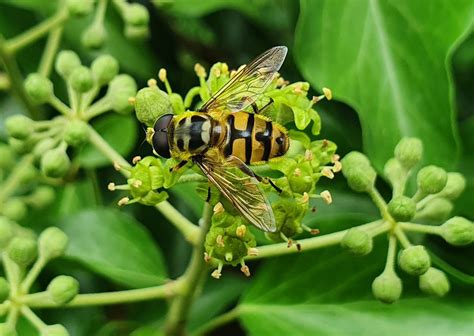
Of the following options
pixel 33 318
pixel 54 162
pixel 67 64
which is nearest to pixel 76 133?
pixel 54 162

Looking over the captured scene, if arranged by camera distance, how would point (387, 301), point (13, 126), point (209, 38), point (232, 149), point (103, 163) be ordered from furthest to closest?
1. point (209, 38)
2. point (103, 163)
3. point (13, 126)
4. point (387, 301)
5. point (232, 149)

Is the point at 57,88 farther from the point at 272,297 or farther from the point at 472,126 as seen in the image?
the point at 472,126

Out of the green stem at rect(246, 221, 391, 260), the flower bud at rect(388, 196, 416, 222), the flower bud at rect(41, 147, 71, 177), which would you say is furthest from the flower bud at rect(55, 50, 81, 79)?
the flower bud at rect(388, 196, 416, 222)

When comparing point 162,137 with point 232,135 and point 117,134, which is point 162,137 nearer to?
point 232,135

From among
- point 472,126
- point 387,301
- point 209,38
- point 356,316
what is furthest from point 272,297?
point 209,38

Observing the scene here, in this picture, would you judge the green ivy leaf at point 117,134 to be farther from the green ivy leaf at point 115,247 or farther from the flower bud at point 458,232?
the flower bud at point 458,232

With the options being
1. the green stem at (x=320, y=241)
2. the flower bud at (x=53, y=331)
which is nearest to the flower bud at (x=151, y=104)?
the green stem at (x=320, y=241)

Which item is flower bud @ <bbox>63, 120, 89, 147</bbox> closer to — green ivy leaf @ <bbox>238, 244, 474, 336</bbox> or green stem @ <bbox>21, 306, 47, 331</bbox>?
green stem @ <bbox>21, 306, 47, 331</bbox>
